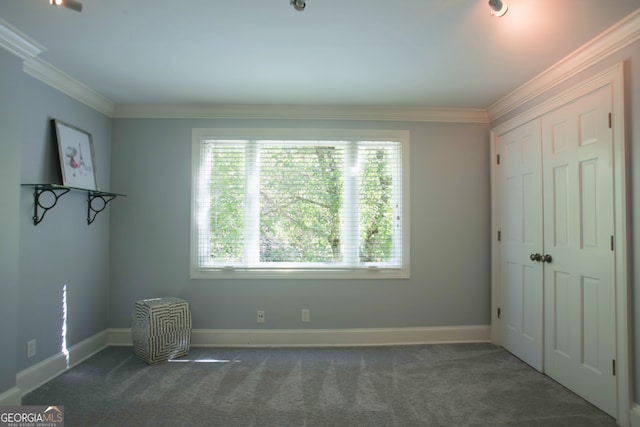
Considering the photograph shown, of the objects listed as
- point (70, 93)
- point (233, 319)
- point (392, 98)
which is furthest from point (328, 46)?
point (233, 319)

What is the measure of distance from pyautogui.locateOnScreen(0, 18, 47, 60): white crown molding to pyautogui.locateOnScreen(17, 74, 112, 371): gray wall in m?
0.26

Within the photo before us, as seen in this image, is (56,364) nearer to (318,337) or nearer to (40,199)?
(40,199)

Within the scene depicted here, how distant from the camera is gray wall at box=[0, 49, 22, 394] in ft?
6.88

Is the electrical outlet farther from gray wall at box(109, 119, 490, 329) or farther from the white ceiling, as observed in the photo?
the white ceiling

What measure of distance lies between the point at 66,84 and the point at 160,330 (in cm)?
225

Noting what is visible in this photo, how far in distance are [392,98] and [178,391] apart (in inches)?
121

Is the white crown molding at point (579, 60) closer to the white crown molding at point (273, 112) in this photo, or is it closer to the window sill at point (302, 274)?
the white crown molding at point (273, 112)

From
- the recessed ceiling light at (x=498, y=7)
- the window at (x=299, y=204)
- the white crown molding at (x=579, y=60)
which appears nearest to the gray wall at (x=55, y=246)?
the window at (x=299, y=204)

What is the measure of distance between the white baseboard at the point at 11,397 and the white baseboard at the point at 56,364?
0.04m

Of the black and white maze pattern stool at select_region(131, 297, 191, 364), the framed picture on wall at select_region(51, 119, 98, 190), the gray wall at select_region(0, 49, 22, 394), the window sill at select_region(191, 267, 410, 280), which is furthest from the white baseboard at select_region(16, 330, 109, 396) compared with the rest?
the framed picture on wall at select_region(51, 119, 98, 190)

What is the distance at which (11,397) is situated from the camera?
2.14 metres

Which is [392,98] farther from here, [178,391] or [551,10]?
[178,391]

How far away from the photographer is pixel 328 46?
228cm

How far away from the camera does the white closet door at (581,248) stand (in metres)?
2.17
